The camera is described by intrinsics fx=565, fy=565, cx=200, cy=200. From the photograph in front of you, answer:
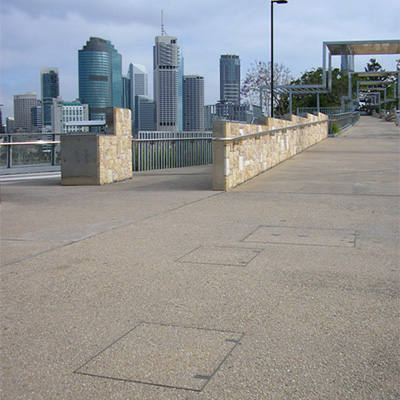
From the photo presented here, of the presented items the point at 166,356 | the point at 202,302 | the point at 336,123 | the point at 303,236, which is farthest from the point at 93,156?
the point at 336,123

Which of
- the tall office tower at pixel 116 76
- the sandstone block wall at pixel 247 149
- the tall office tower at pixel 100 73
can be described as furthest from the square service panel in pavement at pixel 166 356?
the tall office tower at pixel 116 76

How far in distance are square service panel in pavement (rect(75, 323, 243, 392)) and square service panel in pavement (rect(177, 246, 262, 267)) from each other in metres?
1.94

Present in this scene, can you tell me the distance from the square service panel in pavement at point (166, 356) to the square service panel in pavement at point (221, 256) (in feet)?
6.37

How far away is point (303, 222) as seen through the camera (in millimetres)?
8367

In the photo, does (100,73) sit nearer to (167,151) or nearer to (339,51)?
(339,51)

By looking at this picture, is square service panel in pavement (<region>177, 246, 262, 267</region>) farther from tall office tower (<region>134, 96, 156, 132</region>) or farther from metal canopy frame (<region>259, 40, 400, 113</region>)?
tall office tower (<region>134, 96, 156, 132</region>)

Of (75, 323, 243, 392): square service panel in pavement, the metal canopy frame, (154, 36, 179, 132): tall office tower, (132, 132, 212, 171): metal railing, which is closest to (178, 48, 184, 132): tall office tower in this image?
(154, 36, 179, 132): tall office tower

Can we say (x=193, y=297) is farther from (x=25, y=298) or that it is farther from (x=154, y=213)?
(x=154, y=213)

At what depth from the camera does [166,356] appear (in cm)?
367

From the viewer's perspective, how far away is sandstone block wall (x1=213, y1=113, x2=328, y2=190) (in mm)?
12000

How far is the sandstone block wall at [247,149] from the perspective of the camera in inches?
472

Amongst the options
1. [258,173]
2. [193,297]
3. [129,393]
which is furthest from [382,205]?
[129,393]

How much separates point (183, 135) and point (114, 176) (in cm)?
1091

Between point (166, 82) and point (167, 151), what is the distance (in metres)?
81.9
